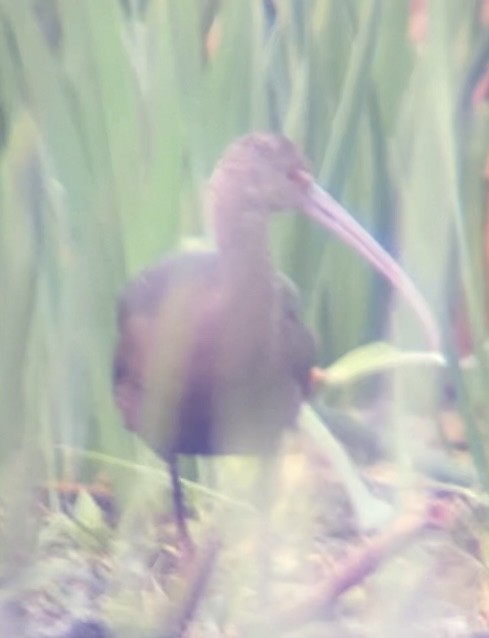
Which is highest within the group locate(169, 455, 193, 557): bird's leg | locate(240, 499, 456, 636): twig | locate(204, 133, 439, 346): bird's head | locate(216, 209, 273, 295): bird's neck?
locate(204, 133, 439, 346): bird's head

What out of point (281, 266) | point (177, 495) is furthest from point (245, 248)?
point (177, 495)

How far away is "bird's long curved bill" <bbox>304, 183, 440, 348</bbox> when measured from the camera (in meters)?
1.21

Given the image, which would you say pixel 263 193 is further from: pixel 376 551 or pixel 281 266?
pixel 376 551

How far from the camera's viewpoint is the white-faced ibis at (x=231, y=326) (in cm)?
121

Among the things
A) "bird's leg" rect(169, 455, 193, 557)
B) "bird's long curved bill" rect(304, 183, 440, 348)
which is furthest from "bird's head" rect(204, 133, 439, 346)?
"bird's leg" rect(169, 455, 193, 557)

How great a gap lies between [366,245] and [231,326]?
0.49 ft

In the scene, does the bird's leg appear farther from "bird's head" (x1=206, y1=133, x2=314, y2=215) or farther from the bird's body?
"bird's head" (x1=206, y1=133, x2=314, y2=215)

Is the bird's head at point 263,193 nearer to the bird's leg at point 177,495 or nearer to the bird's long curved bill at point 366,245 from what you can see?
the bird's long curved bill at point 366,245

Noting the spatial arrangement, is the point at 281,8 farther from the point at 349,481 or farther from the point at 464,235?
the point at 349,481

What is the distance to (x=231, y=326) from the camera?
1.23m

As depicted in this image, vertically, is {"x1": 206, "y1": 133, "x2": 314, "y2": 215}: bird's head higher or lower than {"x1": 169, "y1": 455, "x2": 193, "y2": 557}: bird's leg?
higher

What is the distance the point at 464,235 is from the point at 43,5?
1.48ft

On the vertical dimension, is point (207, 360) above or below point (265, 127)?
below

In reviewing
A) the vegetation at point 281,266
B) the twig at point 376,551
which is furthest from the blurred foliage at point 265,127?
the twig at point 376,551
